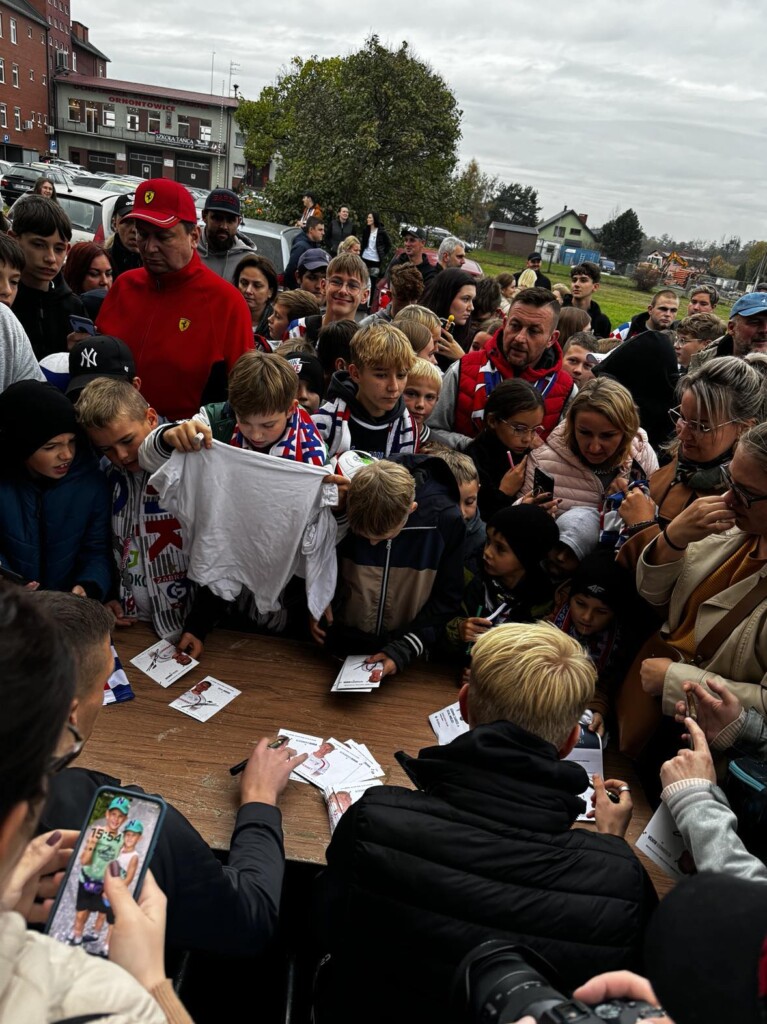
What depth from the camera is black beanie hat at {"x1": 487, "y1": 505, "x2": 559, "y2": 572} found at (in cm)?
280

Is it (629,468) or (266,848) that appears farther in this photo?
(629,468)

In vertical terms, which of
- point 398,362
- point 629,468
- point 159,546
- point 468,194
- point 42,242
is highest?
point 468,194

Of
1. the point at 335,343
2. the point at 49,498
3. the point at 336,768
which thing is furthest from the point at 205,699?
the point at 335,343

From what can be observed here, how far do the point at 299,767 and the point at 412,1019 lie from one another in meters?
0.87

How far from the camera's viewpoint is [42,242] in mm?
3805

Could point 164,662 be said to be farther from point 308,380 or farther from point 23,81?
point 23,81

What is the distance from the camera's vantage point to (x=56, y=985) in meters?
0.78

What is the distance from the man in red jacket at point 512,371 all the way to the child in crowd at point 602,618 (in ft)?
4.15

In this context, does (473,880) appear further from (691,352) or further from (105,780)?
(691,352)

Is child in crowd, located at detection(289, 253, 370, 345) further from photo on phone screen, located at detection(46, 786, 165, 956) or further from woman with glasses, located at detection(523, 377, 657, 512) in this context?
photo on phone screen, located at detection(46, 786, 165, 956)

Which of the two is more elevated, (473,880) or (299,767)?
(473,880)

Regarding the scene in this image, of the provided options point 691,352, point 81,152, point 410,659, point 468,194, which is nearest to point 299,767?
point 410,659

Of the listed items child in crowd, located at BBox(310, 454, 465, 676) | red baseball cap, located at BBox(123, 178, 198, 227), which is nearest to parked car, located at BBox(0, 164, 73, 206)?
red baseball cap, located at BBox(123, 178, 198, 227)

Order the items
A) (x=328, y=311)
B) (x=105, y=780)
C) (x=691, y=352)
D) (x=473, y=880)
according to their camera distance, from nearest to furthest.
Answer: (x=473, y=880), (x=105, y=780), (x=328, y=311), (x=691, y=352)
